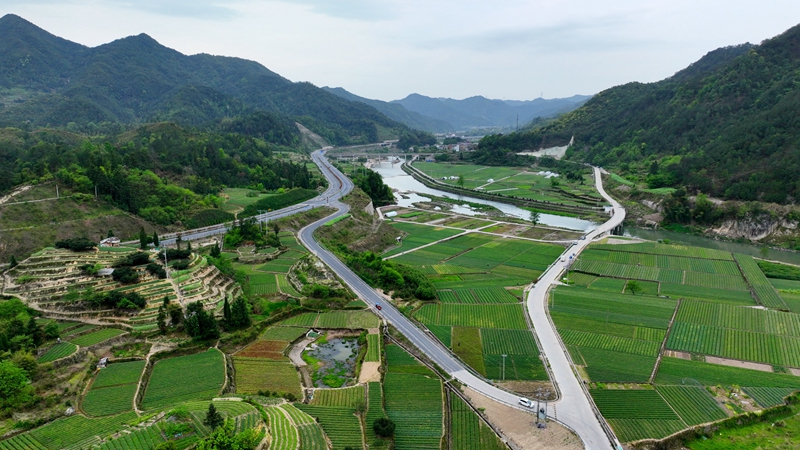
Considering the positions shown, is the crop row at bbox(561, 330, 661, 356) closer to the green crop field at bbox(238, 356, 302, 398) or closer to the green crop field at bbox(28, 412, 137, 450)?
the green crop field at bbox(238, 356, 302, 398)

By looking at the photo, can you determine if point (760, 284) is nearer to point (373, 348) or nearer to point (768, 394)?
point (768, 394)

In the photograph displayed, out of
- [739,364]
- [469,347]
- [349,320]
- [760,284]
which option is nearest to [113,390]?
[349,320]

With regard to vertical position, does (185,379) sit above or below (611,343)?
above

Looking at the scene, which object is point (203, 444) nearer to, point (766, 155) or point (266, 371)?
point (266, 371)

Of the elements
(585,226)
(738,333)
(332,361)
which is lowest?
(332,361)

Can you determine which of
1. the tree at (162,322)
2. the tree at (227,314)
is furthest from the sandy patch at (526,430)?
the tree at (162,322)

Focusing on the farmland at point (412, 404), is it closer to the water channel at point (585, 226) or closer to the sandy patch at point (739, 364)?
the sandy patch at point (739, 364)
